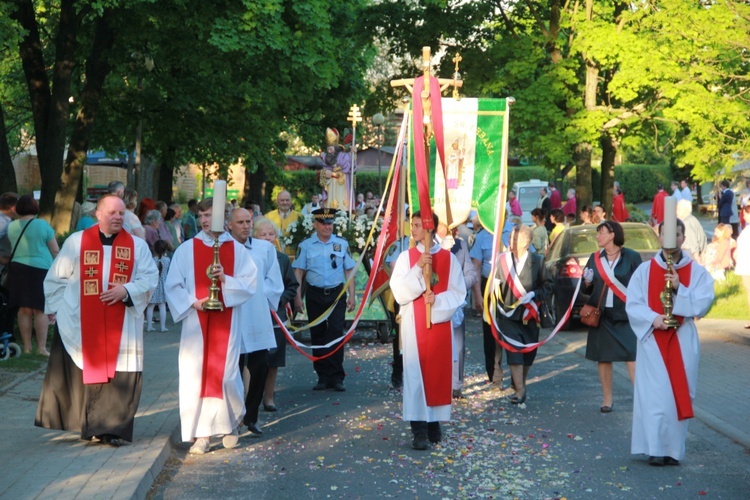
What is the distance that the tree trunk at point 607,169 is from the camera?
95.6 ft

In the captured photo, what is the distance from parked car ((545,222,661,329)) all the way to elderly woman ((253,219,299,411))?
6.78 metres

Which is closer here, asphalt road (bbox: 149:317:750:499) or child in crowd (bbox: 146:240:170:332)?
asphalt road (bbox: 149:317:750:499)

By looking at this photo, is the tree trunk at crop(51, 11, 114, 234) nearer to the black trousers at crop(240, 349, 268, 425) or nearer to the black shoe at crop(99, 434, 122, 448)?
the black trousers at crop(240, 349, 268, 425)

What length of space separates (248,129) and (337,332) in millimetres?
14718

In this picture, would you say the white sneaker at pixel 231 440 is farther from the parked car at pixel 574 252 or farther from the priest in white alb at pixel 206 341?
the parked car at pixel 574 252

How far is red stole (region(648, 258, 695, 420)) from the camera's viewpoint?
8703 millimetres

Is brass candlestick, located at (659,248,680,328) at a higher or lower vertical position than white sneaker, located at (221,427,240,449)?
higher

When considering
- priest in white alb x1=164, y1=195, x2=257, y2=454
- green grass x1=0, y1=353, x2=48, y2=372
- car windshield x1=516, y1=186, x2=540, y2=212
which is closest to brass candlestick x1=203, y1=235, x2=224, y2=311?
priest in white alb x1=164, y1=195, x2=257, y2=454

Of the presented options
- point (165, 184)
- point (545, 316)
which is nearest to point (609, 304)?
point (545, 316)

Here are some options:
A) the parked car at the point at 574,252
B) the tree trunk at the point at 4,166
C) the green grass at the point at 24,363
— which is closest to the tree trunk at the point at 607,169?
the parked car at the point at 574,252

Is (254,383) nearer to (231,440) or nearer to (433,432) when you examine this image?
(231,440)

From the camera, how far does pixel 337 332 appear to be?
12.9m

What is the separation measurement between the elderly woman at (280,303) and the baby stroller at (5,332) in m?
3.53

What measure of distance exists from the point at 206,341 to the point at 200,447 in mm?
810
